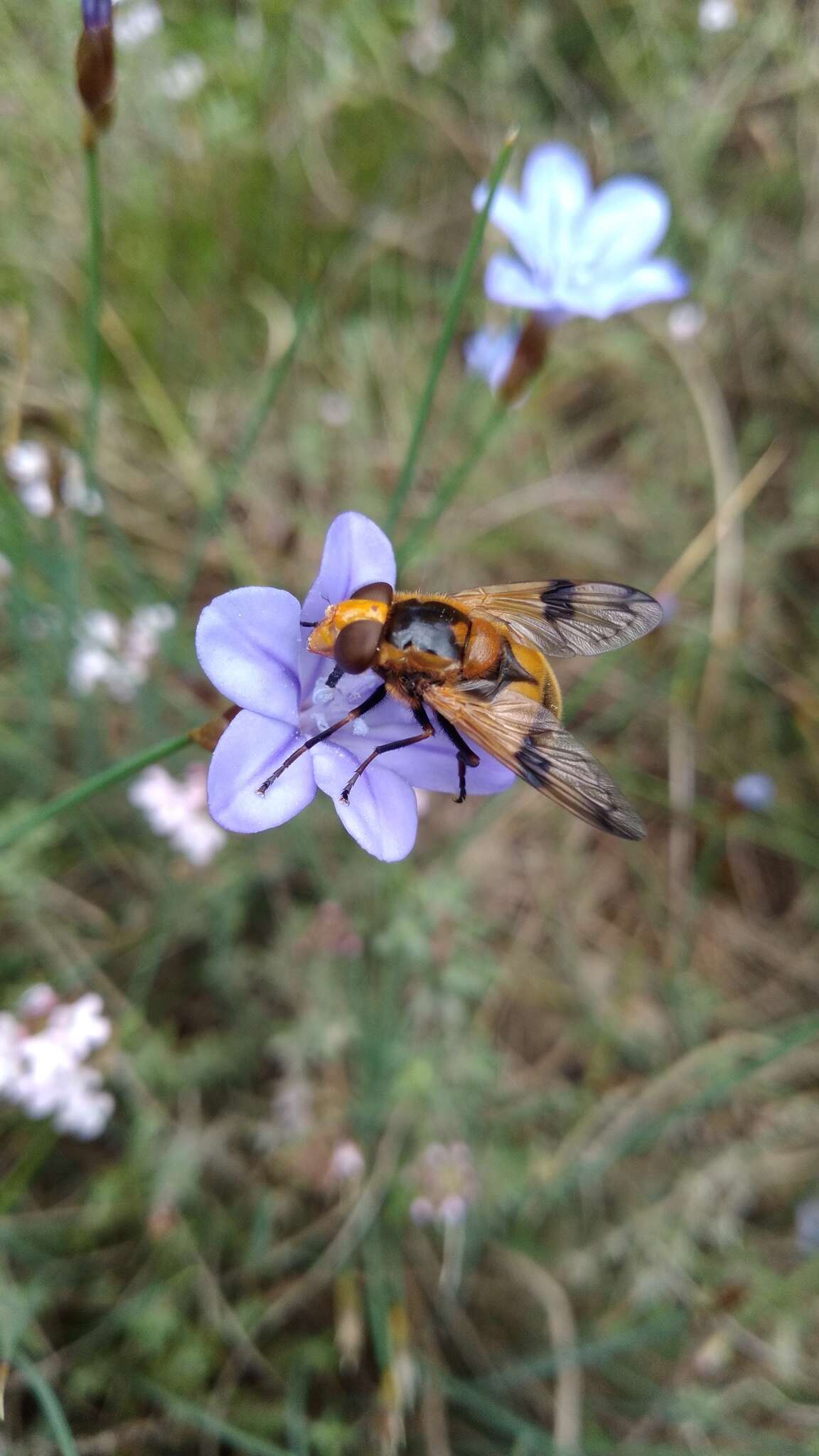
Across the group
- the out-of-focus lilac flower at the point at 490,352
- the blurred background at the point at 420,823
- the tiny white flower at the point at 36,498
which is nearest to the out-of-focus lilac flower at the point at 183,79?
the blurred background at the point at 420,823

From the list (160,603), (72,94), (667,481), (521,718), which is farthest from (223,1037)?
(72,94)

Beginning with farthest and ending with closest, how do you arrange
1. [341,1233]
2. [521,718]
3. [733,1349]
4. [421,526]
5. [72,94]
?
[72,94] < [733,1349] < [341,1233] < [421,526] < [521,718]

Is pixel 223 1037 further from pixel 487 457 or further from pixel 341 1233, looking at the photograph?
pixel 487 457

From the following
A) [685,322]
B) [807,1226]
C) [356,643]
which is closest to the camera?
[356,643]

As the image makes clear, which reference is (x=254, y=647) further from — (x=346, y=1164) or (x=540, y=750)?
(x=346, y=1164)

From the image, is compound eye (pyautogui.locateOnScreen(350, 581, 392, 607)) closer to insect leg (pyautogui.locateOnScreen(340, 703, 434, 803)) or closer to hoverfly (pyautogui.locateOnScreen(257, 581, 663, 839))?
hoverfly (pyautogui.locateOnScreen(257, 581, 663, 839))

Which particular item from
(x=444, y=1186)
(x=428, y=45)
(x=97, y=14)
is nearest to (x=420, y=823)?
(x=444, y=1186)
